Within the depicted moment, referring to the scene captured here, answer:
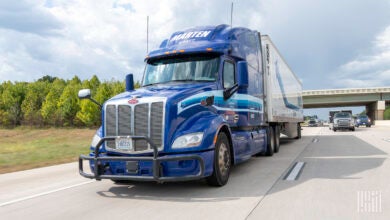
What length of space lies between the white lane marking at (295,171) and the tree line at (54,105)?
59.3 metres

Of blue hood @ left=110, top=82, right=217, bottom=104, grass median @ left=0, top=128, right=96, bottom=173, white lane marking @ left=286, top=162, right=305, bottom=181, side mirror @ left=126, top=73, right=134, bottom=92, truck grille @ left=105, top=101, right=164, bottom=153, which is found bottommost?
grass median @ left=0, top=128, right=96, bottom=173

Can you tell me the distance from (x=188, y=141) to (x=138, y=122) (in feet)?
3.14

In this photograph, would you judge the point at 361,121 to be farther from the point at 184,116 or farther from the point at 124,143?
the point at 124,143

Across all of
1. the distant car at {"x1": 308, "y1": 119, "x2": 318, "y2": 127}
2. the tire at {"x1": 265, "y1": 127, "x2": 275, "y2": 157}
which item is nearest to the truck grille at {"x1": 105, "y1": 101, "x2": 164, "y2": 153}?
the tire at {"x1": 265, "y1": 127, "x2": 275, "y2": 157}

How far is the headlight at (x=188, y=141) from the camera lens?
6.44 m

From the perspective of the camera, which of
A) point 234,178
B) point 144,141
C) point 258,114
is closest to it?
point 144,141

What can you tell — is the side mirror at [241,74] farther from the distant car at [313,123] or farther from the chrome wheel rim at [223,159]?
the distant car at [313,123]

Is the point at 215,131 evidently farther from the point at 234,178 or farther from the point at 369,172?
the point at 369,172

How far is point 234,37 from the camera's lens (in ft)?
29.7

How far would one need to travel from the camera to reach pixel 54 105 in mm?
77312

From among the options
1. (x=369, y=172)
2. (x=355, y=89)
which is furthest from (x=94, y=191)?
(x=355, y=89)

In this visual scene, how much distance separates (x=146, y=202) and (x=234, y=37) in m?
4.68

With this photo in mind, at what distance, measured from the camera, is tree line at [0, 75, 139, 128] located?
2714 inches

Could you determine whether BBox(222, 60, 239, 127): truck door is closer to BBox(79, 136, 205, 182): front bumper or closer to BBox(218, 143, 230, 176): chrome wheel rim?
BBox(218, 143, 230, 176): chrome wheel rim
